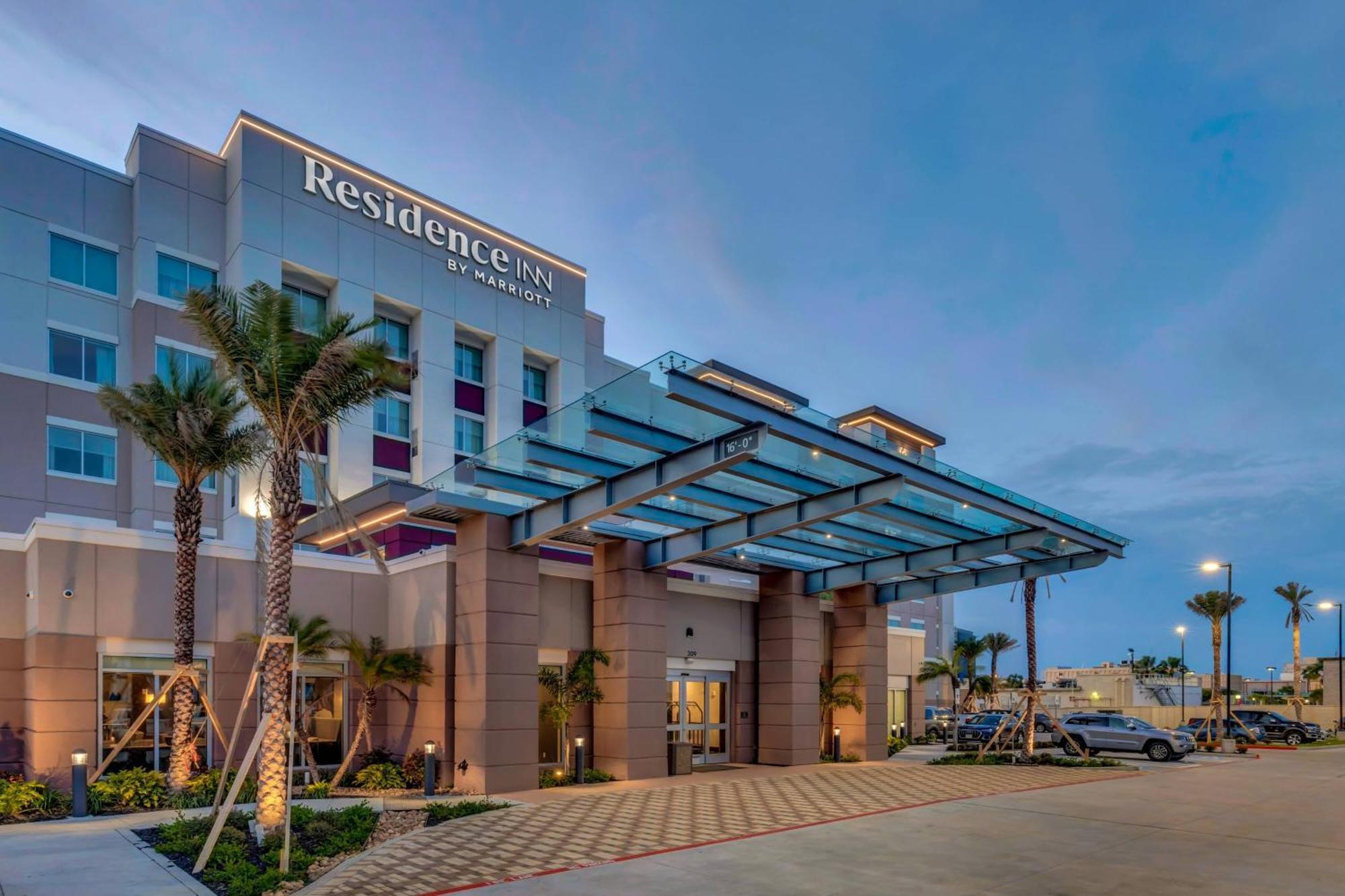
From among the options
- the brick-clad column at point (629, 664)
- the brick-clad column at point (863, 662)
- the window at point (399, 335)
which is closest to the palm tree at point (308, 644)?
the brick-clad column at point (629, 664)

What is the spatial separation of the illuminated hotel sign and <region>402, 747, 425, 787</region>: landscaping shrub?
83.0ft

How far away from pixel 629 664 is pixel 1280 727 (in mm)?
36505

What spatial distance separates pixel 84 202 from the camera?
33406 millimetres

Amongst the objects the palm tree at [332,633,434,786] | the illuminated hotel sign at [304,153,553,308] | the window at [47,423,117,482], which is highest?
the illuminated hotel sign at [304,153,553,308]

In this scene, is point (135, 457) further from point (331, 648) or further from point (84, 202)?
point (331, 648)

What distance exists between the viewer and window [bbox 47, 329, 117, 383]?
3241 cm

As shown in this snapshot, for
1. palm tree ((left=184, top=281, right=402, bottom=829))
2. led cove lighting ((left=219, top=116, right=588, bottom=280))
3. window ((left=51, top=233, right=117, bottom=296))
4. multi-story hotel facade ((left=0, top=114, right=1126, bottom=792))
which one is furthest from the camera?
led cove lighting ((left=219, top=116, right=588, bottom=280))

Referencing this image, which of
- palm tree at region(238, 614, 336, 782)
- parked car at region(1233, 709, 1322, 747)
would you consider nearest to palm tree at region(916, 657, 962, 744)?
parked car at region(1233, 709, 1322, 747)

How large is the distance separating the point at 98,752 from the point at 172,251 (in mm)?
A: 21856

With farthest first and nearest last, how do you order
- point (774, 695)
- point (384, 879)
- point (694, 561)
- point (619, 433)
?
point (774, 695) → point (694, 561) → point (619, 433) → point (384, 879)

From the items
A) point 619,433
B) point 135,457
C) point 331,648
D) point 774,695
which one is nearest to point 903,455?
point 619,433

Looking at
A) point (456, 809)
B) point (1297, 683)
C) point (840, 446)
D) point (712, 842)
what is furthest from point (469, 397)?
point (1297, 683)

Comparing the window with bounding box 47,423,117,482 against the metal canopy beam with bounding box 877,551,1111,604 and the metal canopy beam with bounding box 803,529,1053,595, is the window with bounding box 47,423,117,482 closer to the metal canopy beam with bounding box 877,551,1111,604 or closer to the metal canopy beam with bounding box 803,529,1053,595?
the metal canopy beam with bounding box 803,529,1053,595

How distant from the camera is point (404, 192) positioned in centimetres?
4097
